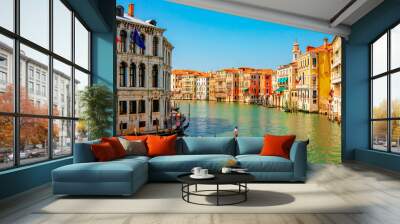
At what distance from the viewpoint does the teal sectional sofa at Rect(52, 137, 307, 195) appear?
5.30 metres

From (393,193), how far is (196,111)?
9.32m

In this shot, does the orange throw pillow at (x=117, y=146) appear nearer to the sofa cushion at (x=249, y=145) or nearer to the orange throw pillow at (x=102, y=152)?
the orange throw pillow at (x=102, y=152)

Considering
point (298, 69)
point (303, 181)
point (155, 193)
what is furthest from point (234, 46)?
point (155, 193)

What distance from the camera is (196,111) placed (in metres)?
14.6

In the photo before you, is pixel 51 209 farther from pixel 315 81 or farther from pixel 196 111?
pixel 315 81

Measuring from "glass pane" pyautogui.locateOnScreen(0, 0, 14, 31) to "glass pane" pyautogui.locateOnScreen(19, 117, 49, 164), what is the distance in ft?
4.20

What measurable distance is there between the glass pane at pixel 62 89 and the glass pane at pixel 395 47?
6.43 metres

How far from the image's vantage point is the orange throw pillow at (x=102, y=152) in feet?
20.2

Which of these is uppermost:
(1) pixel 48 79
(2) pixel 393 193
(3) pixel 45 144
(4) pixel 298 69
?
(4) pixel 298 69

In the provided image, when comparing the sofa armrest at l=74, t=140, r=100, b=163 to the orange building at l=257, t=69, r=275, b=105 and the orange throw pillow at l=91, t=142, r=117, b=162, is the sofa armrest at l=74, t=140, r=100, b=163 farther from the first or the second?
the orange building at l=257, t=69, r=275, b=105

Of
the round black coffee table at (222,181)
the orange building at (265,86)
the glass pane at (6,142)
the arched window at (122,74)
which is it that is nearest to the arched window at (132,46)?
the arched window at (122,74)

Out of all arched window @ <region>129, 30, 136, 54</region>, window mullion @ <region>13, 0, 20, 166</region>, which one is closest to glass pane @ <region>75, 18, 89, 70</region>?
window mullion @ <region>13, 0, 20, 166</region>

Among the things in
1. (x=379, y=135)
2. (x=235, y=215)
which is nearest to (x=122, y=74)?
(x=379, y=135)

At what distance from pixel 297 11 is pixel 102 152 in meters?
5.72
